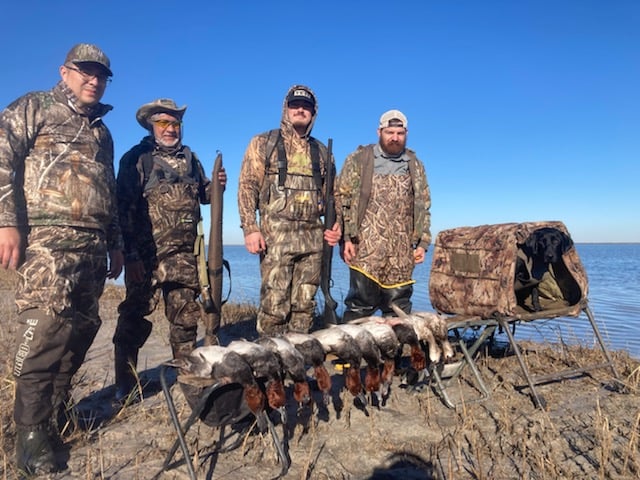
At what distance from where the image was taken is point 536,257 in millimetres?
5379

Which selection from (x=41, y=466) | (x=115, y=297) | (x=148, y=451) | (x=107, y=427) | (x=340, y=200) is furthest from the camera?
(x=115, y=297)

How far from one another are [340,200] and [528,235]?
2.18 meters

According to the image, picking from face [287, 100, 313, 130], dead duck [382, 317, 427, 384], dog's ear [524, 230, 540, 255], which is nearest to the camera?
dead duck [382, 317, 427, 384]

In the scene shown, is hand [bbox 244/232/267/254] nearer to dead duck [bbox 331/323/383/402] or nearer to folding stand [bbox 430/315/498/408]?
dead duck [bbox 331/323/383/402]

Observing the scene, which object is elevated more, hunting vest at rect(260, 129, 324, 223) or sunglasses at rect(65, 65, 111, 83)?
sunglasses at rect(65, 65, 111, 83)

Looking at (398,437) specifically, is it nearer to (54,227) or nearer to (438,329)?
(438,329)

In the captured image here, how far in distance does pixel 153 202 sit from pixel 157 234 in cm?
35

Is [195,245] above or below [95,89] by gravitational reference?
below

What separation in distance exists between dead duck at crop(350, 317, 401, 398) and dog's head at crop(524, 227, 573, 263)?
2.10 metres

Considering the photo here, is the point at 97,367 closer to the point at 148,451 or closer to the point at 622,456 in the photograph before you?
the point at 148,451

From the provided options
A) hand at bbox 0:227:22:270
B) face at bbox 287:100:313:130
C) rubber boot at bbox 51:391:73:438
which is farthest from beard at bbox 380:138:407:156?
rubber boot at bbox 51:391:73:438

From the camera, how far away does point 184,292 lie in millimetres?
5008

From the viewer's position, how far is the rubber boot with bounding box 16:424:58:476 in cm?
330

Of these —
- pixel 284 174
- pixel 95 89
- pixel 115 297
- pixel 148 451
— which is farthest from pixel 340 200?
pixel 115 297
